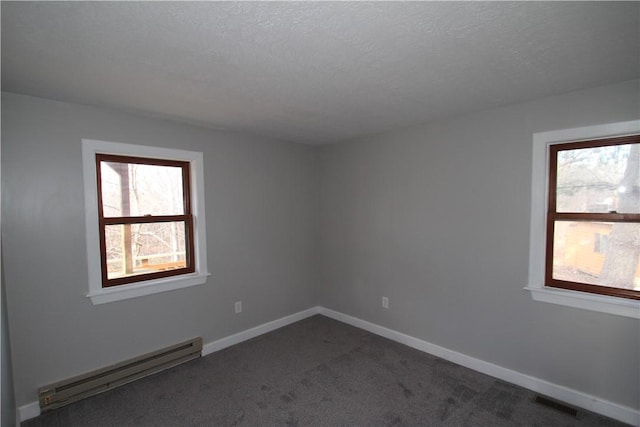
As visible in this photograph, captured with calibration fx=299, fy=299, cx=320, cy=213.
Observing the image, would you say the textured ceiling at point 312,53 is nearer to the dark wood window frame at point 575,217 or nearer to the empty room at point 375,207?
the empty room at point 375,207

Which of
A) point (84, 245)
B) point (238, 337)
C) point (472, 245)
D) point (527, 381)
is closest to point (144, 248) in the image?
point (84, 245)

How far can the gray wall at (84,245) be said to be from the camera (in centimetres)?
217

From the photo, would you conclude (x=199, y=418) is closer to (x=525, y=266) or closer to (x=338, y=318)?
(x=338, y=318)

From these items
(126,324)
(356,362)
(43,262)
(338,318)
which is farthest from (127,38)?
(338,318)

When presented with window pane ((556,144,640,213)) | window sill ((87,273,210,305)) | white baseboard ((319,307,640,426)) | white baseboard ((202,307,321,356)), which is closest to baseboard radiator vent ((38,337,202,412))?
white baseboard ((202,307,321,356))

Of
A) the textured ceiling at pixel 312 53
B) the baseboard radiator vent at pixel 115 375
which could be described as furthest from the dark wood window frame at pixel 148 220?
the baseboard radiator vent at pixel 115 375

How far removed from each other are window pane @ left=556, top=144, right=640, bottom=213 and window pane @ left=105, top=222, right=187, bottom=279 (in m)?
3.42

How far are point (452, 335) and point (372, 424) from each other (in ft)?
4.14

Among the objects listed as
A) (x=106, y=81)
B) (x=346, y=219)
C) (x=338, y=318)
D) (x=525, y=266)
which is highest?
(x=106, y=81)

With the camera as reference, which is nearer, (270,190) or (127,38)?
(127,38)

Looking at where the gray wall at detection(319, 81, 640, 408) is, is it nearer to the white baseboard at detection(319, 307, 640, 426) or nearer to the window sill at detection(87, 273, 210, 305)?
the white baseboard at detection(319, 307, 640, 426)

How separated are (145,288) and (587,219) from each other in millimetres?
3669

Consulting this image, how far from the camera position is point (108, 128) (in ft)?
A: 8.20

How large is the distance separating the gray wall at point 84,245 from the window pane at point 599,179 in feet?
9.08
